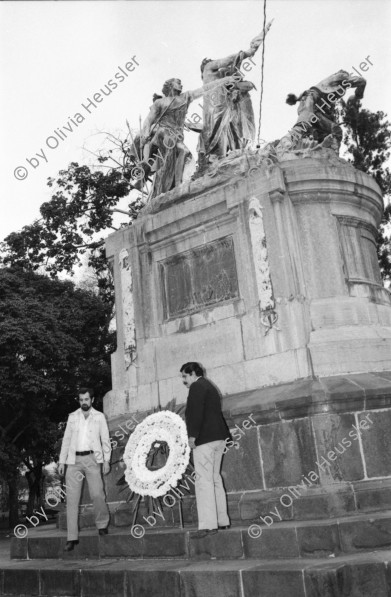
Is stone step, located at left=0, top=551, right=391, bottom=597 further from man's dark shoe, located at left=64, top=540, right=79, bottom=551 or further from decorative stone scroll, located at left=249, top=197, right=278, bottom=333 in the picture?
decorative stone scroll, located at left=249, top=197, right=278, bottom=333

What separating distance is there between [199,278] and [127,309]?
1.42 meters

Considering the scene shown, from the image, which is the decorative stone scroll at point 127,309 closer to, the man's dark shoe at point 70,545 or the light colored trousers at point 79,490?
the light colored trousers at point 79,490

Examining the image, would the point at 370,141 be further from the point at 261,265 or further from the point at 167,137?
the point at 261,265

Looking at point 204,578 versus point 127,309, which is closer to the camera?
point 204,578

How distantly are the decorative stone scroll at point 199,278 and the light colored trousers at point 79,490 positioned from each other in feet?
9.49

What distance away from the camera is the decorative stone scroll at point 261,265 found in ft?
25.7

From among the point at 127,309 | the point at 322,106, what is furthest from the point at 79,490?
the point at 322,106

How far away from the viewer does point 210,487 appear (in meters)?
6.00

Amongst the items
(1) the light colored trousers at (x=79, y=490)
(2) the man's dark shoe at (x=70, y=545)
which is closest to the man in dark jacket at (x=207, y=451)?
(1) the light colored trousers at (x=79, y=490)

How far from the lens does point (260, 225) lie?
8.25 metres

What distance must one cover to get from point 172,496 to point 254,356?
6.82 ft

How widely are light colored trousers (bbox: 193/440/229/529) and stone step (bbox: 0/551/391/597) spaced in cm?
47

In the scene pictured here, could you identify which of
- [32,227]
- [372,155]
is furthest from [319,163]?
[32,227]

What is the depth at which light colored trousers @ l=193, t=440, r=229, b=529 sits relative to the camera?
236 inches
